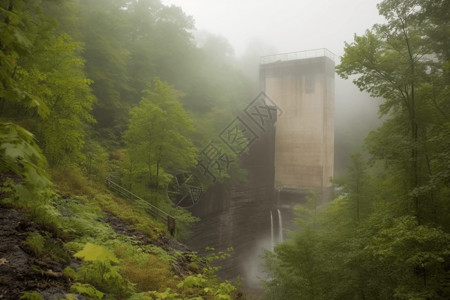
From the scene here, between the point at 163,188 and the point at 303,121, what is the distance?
869 inches

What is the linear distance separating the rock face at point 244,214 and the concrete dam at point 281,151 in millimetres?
91

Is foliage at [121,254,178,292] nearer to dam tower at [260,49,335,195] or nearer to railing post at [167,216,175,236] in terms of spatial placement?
railing post at [167,216,175,236]

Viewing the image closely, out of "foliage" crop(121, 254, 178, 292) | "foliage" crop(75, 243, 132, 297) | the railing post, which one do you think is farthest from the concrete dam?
"foliage" crop(75, 243, 132, 297)

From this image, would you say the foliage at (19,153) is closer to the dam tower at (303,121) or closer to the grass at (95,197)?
the grass at (95,197)

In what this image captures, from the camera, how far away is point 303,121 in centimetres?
3244

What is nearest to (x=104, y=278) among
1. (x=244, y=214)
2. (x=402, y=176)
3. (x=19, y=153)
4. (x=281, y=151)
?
(x=19, y=153)

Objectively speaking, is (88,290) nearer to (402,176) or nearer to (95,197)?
(95,197)

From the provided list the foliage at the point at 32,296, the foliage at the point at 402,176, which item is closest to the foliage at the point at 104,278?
the foliage at the point at 32,296

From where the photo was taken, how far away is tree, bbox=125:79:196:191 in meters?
13.0

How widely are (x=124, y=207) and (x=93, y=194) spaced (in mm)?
1317

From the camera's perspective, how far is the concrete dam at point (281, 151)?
2636 centimetres

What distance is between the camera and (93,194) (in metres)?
10.9

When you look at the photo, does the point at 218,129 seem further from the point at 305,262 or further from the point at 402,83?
the point at 402,83

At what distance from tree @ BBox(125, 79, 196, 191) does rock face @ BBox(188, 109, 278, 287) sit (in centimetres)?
719
